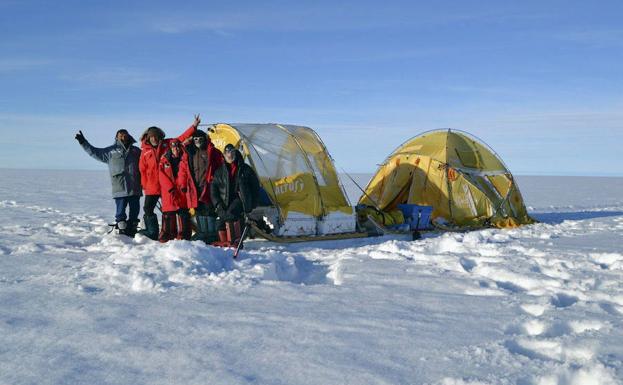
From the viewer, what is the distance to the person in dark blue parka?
352 inches

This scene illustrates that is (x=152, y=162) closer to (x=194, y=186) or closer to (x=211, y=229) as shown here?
(x=194, y=186)

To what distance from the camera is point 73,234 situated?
367 inches

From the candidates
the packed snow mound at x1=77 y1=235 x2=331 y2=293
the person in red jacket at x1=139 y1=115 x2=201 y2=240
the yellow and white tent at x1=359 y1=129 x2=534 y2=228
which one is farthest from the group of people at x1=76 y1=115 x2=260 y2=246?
the yellow and white tent at x1=359 y1=129 x2=534 y2=228

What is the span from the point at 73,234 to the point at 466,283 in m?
6.76

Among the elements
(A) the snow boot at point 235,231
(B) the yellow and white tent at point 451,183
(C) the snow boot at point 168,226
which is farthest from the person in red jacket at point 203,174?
(B) the yellow and white tent at point 451,183

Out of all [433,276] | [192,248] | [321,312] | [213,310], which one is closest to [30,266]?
[192,248]

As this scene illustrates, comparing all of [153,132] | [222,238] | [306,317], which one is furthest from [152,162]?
[306,317]

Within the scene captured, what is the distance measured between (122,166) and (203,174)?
160cm

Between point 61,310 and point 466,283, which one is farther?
point 466,283

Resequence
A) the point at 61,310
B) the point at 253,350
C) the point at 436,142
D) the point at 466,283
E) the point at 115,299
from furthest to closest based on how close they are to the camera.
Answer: the point at 436,142
the point at 466,283
the point at 115,299
the point at 61,310
the point at 253,350

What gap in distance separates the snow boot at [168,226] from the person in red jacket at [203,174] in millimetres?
348

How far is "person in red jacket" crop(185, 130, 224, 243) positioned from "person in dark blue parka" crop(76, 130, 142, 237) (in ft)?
4.00

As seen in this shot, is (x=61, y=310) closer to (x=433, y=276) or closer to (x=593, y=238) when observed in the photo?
(x=433, y=276)

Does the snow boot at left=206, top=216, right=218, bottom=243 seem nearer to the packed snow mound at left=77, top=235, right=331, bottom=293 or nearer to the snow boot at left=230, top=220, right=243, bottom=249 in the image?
the snow boot at left=230, top=220, right=243, bottom=249
